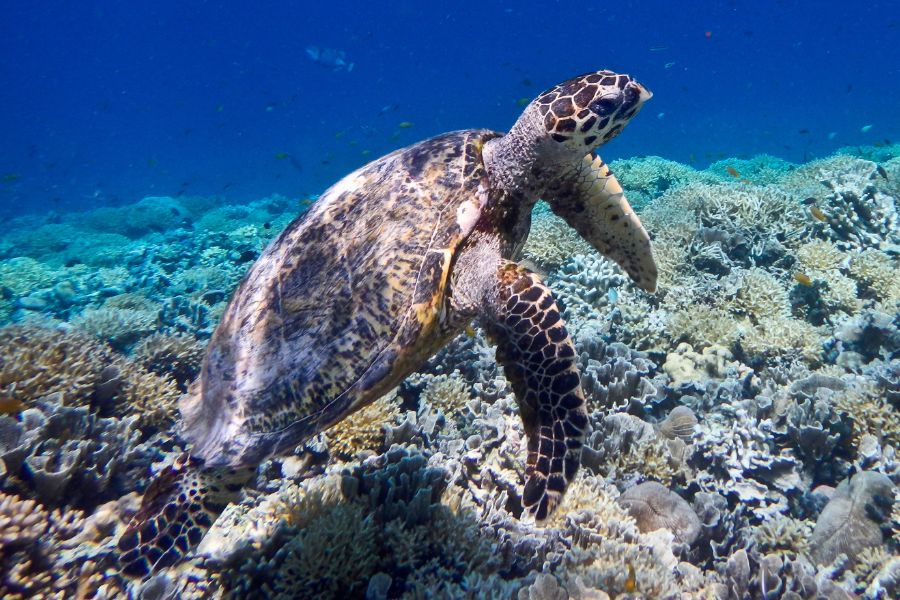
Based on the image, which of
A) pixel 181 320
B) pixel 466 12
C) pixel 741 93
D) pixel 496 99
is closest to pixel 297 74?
pixel 466 12

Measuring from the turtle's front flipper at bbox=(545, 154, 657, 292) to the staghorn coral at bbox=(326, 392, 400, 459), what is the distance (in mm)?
2542

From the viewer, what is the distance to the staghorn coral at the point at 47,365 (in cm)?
399

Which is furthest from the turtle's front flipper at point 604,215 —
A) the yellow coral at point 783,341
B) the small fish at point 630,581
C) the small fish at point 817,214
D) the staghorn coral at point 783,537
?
the small fish at point 817,214

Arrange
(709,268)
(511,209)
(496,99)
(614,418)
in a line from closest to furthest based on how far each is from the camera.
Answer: (511,209) < (614,418) < (709,268) < (496,99)

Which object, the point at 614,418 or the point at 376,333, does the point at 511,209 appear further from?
the point at 614,418

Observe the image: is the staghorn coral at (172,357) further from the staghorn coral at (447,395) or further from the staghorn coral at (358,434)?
the staghorn coral at (447,395)

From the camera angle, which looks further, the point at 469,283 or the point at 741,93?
the point at 741,93

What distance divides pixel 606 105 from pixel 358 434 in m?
3.26

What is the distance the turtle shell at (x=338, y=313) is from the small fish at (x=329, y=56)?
12173 cm

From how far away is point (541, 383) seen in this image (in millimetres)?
2744

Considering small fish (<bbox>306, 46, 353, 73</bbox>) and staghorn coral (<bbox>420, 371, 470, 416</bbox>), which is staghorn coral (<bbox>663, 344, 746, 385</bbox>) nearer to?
staghorn coral (<bbox>420, 371, 470, 416</bbox>)

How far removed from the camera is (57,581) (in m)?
2.62

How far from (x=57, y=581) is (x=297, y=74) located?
5653 inches

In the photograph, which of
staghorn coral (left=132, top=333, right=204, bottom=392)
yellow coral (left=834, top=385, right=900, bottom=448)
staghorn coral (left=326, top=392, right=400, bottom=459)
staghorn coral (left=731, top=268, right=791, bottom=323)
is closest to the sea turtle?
staghorn coral (left=326, top=392, right=400, bottom=459)
